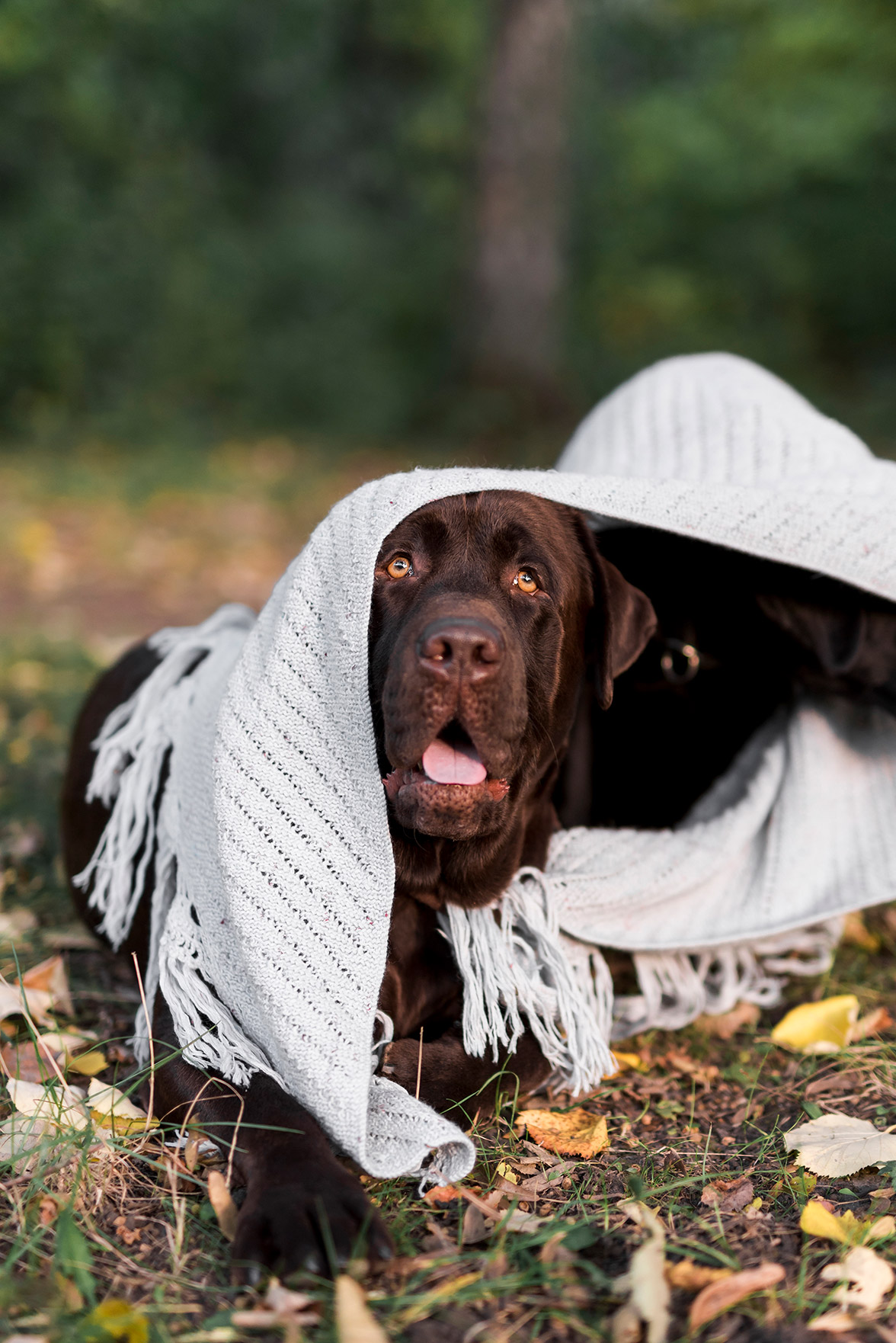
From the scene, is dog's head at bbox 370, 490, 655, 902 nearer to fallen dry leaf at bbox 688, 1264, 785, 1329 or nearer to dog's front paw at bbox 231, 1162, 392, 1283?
dog's front paw at bbox 231, 1162, 392, 1283

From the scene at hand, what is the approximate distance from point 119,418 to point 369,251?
635 centimetres

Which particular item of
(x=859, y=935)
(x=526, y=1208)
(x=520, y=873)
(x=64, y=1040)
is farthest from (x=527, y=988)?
(x=859, y=935)

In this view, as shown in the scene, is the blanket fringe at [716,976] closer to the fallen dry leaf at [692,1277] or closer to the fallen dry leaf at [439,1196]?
the fallen dry leaf at [439,1196]

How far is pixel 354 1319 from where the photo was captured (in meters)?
1.56

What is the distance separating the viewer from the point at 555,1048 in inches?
96.3

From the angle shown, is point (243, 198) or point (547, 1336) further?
point (243, 198)

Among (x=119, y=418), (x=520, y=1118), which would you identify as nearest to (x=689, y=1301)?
(x=520, y=1118)

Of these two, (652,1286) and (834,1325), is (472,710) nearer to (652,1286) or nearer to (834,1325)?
(652,1286)

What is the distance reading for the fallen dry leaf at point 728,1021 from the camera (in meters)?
2.83

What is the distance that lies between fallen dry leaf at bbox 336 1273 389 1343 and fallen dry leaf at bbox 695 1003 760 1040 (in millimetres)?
1383

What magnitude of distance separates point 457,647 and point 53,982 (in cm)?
127

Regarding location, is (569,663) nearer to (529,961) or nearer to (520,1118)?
(529,961)

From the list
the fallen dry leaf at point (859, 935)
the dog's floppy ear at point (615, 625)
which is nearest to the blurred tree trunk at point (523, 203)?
the fallen dry leaf at point (859, 935)

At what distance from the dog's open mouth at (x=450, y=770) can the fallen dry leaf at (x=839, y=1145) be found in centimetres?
82
